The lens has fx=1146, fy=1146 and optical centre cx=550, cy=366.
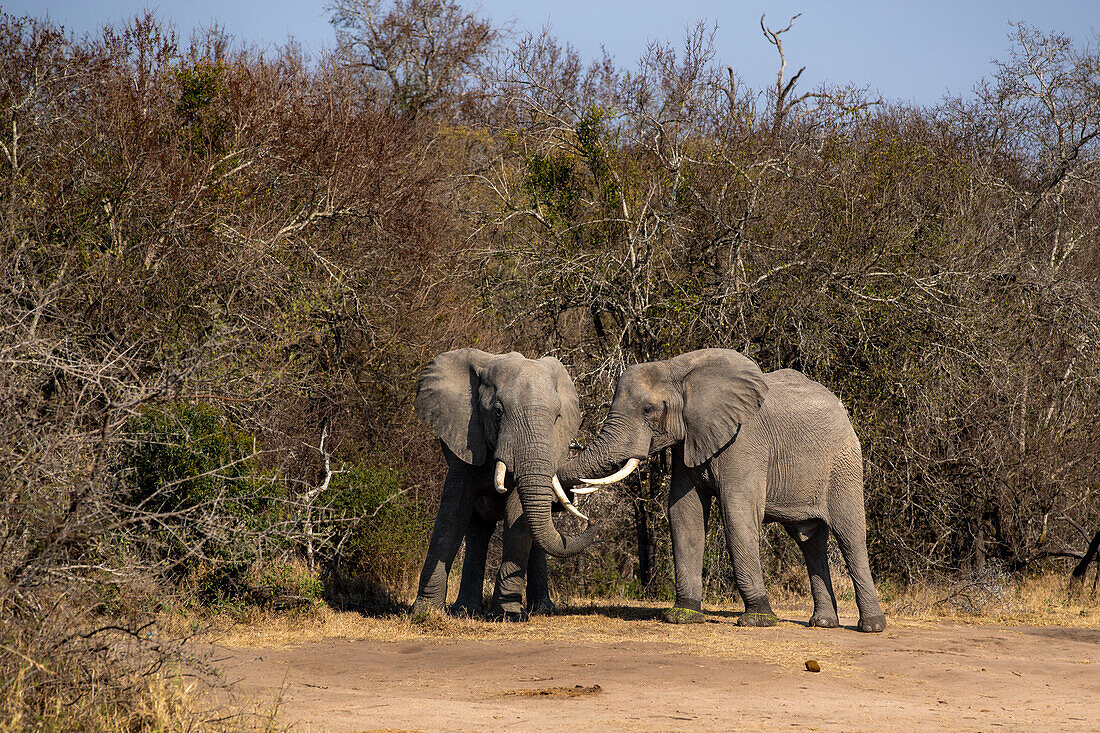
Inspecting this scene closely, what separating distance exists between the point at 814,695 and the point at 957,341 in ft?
23.5

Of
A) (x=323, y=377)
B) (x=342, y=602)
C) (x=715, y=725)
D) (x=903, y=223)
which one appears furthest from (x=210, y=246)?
(x=715, y=725)

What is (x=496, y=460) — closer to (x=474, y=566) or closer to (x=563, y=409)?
(x=563, y=409)

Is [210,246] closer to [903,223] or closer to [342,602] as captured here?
[342,602]

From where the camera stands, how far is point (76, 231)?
12992 millimetres

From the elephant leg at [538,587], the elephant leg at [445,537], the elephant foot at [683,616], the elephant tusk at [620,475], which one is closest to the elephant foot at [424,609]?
the elephant leg at [445,537]

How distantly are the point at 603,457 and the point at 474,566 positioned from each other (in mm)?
1674

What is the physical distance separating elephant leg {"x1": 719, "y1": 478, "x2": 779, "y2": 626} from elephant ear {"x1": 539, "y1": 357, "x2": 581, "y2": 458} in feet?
5.32

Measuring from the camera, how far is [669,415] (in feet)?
36.9

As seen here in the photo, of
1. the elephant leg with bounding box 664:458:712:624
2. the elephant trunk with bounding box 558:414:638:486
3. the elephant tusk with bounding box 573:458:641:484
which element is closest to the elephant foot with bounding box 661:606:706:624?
the elephant leg with bounding box 664:458:712:624

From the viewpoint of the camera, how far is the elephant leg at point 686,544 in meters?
11.0

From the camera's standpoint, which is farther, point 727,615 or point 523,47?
point 523,47

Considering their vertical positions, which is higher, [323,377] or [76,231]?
[76,231]

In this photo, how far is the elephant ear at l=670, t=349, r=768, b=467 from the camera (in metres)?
11.0

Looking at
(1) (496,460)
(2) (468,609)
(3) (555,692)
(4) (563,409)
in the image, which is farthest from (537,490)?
(3) (555,692)
